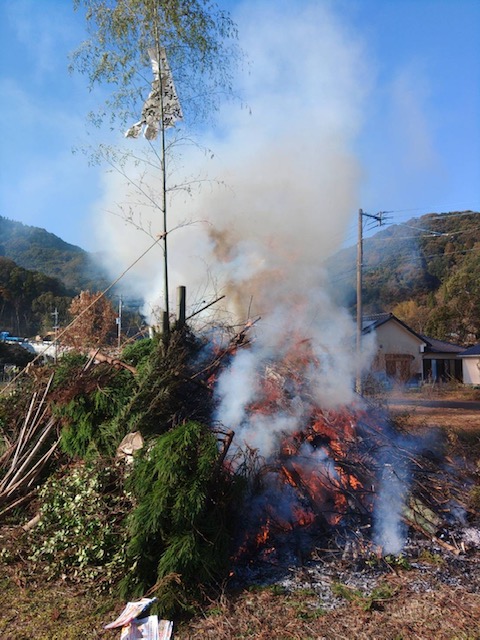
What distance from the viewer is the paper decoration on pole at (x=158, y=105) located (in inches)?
238

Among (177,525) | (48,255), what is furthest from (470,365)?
(48,255)

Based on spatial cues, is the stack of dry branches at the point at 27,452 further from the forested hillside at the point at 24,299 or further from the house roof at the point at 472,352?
the forested hillside at the point at 24,299

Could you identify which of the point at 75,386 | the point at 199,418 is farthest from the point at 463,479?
the point at 75,386

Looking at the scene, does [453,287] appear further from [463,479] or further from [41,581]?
[41,581]

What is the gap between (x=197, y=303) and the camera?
7.18 meters

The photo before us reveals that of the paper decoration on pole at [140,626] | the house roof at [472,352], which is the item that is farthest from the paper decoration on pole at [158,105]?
the house roof at [472,352]

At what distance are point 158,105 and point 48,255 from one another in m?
84.7

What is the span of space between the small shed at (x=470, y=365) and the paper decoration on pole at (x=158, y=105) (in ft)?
90.3

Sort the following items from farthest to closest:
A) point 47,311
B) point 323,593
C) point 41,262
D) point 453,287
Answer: point 41,262 < point 47,311 < point 453,287 < point 323,593

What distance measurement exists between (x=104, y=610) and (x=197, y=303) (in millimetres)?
4347

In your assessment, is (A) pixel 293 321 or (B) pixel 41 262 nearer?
(A) pixel 293 321

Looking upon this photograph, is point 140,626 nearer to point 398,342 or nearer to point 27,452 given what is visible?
point 27,452

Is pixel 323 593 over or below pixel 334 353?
below

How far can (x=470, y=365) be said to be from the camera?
2994cm
